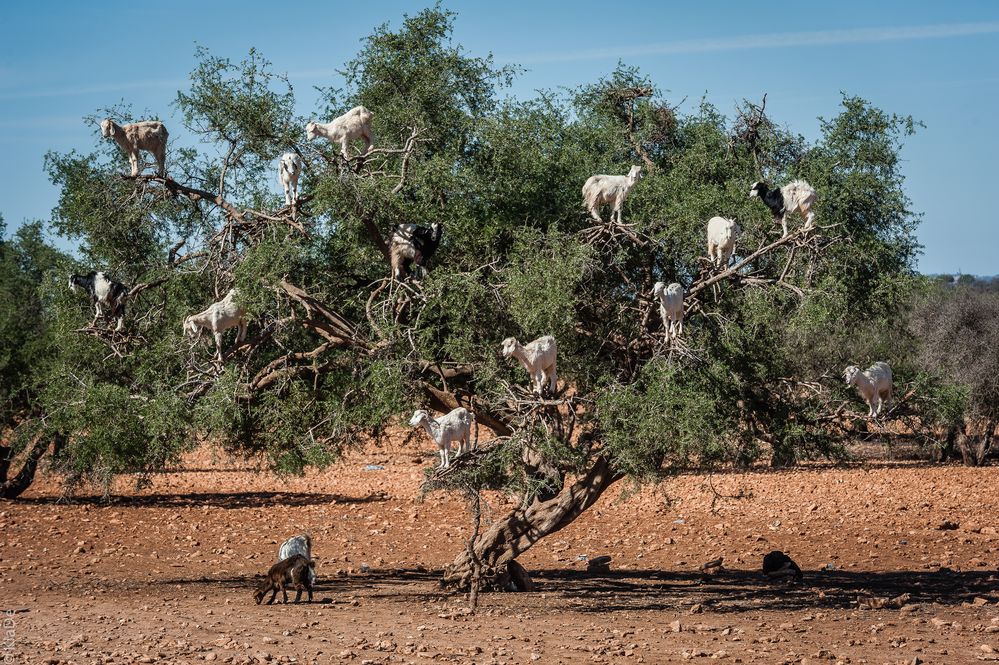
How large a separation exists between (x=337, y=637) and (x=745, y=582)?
19.1 ft

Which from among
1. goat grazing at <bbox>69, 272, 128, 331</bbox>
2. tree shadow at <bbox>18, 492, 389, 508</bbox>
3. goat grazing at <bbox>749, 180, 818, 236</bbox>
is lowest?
tree shadow at <bbox>18, 492, 389, 508</bbox>

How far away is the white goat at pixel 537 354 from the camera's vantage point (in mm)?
9211

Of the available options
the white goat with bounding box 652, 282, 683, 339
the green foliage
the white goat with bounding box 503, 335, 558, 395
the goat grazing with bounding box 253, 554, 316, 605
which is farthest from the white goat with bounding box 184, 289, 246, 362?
the white goat with bounding box 652, 282, 683, 339

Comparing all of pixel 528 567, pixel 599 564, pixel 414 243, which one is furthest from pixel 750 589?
pixel 414 243

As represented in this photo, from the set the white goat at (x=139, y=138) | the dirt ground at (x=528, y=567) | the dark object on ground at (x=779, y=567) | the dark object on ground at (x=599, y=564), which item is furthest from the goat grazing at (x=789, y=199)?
the dark object on ground at (x=599, y=564)

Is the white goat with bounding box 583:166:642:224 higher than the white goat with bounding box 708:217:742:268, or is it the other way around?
the white goat with bounding box 583:166:642:224

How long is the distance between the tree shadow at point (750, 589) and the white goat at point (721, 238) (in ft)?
12.0

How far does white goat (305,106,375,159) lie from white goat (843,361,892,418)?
471 cm

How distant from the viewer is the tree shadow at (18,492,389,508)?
19.8 m

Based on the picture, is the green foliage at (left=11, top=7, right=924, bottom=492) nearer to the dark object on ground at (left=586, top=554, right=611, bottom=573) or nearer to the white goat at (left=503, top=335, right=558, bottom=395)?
the white goat at (left=503, top=335, right=558, bottom=395)

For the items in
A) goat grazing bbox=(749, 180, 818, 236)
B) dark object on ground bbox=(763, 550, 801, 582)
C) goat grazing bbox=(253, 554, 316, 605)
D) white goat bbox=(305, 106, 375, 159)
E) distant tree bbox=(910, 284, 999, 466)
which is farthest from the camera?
distant tree bbox=(910, 284, 999, 466)

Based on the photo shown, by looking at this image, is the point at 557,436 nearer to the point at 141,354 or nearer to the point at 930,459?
the point at 141,354

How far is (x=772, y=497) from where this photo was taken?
20.0 metres

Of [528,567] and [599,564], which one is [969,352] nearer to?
[599,564]
